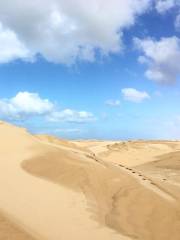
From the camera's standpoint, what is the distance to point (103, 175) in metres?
12.3

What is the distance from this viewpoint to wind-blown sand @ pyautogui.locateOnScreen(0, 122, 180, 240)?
8.35m

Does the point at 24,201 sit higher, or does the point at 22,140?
the point at 22,140

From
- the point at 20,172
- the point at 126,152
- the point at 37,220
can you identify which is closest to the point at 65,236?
the point at 37,220

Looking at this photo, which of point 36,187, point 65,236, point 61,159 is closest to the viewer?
point 65,236

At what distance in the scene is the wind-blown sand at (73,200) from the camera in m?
8.35

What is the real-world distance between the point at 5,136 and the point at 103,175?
511 centimetres

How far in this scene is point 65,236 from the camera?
792 cm

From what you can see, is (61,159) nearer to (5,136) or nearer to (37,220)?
(5,136)

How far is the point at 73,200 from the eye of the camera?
33.7 ft

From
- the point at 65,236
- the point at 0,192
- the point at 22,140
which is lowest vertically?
the point at 65,236

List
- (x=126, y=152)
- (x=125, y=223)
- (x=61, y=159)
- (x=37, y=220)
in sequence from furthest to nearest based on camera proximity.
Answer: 1. (x=126, y=152)
2. (x=61, y=159)
3. (x=125, y=223)
4. (x=37, y=220)

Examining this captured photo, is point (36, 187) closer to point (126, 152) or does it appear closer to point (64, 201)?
point (64, 201)

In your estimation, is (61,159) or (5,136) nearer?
(61,159)

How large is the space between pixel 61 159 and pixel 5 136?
3493mm
